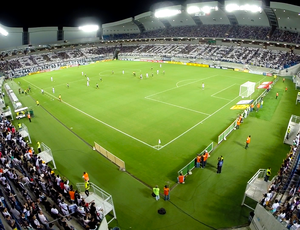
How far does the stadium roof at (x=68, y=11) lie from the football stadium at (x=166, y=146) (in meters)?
14.2

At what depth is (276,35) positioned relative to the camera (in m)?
56.1

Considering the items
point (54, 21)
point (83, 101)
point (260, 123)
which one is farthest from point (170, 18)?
point (260, 123)

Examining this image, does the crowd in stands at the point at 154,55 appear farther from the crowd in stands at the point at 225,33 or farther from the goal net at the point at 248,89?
the goal net at the point at 248,89

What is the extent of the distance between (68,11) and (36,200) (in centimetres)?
6520

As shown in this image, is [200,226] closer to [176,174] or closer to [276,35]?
[176,174]

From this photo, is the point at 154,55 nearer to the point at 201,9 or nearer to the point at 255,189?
the point at 201,9

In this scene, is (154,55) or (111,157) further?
(154,55)

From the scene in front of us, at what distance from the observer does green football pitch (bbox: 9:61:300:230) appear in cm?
1299

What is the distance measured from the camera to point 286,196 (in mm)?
11391

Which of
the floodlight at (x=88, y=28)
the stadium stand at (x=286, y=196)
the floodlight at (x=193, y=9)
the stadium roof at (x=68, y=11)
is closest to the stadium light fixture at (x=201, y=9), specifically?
the floodlight at (x=193, y=9)

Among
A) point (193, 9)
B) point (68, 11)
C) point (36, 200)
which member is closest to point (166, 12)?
point (193, 9)

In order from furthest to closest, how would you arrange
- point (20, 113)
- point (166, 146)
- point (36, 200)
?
1. point (20, 113)
2. point (166, 146)
3. point (36, 200)

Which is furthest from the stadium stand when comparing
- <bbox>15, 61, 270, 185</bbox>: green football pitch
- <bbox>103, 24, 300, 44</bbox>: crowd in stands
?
<bbox>103, 24, 300, 44</bbox>: crowd in stands

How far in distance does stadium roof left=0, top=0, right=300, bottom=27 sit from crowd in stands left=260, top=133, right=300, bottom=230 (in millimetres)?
51200
